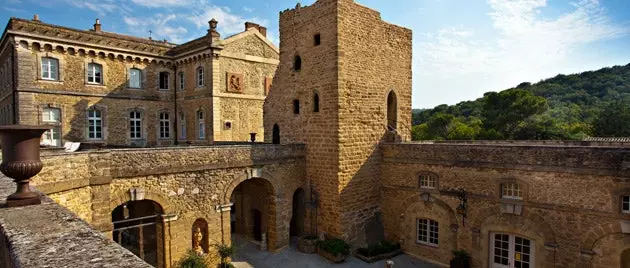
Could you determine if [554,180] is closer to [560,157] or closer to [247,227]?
[560,157]

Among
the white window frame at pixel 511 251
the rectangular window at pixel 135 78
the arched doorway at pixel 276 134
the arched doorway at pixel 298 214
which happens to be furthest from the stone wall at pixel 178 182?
the rectangular window at pixel 135 78

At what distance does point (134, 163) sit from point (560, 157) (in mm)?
13103

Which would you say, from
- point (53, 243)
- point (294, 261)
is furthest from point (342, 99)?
point (53, 243)

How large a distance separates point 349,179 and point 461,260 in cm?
503

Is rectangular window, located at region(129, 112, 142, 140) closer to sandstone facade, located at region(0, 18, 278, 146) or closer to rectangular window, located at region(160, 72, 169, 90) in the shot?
sandstone facade, located at region(0, 18, 278, 146)

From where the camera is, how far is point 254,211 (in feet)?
54.1

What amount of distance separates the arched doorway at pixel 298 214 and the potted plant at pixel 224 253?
4381mm

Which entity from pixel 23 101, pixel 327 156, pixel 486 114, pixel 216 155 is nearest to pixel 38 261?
pixel 216 155

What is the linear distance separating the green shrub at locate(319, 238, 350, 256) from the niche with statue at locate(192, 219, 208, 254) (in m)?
4.43

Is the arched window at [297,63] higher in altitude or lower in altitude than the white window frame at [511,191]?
higher

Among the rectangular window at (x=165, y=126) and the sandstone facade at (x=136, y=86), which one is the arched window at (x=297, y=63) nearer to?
the sandstone facade at (x=136, y=86)

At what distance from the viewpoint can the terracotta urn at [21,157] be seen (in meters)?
4.17

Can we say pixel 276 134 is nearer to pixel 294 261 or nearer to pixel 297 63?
pixel 297 63

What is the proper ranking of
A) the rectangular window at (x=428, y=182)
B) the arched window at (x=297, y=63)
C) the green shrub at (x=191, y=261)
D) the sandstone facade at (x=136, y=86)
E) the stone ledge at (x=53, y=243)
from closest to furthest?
the stone ledge at (x=53, y=243)
the green shrub at (x=191, y=261)
the rectangular window at (x=428, y=182)
the arched window at (x=297, y=63)
the sandstone facade at (x=136, y=86)
